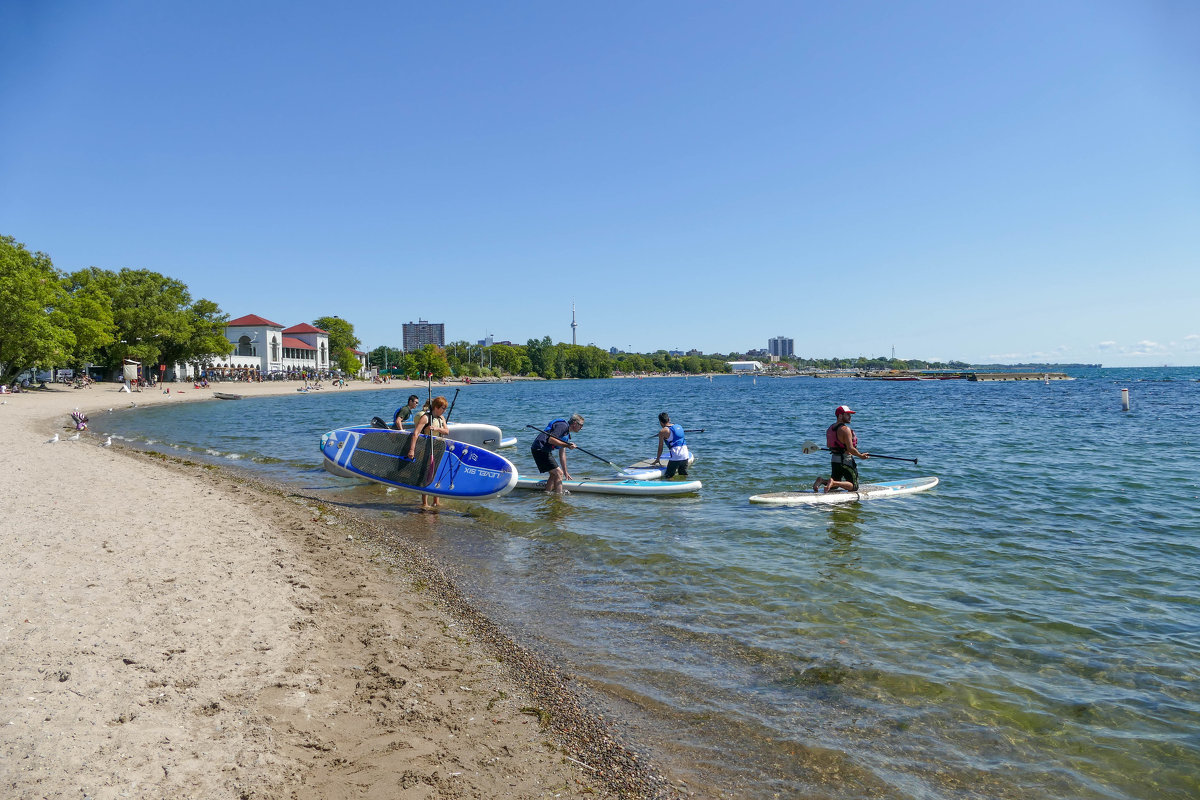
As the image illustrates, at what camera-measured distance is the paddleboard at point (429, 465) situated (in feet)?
39.8

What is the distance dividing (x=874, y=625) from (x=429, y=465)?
27.8 ft

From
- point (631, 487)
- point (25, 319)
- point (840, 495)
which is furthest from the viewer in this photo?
point (25, 319)

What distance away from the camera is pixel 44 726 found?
3.77m

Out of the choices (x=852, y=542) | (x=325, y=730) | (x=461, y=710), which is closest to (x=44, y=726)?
(x=325, y=730)

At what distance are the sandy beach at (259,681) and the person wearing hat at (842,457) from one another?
8.28 meters

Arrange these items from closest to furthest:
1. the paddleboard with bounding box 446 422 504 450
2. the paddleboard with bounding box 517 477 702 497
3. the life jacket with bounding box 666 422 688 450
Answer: the paddleboard with bounding box 517 477 702 497 → the life jacket with bounding box 666 422 688 450 → the paddleboard with bounding box 446 422 504 450

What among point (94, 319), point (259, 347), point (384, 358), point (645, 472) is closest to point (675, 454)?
point (645, 472)

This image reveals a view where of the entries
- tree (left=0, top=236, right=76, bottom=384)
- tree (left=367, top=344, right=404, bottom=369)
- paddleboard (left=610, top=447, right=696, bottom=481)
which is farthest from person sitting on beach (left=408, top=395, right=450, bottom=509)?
tree (left=367, top=344, right=404, bottom=369)

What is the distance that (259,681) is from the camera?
470 cm

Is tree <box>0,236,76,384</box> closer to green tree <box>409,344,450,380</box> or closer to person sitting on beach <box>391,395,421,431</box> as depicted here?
person sitting on beach <box>391,395,421,431</box>

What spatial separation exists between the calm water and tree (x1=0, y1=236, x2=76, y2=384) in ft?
136

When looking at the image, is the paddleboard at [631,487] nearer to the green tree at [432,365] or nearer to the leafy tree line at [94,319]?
the leafy tree line at [94,319]

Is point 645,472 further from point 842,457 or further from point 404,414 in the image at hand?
point 404,414

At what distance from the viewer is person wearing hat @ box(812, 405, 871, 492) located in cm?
1270
